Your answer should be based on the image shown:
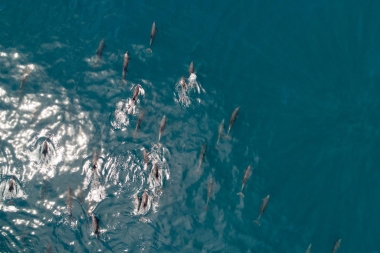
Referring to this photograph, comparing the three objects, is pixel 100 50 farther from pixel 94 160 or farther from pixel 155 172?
pixel 155 172

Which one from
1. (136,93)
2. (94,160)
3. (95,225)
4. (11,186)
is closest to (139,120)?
(136,93)

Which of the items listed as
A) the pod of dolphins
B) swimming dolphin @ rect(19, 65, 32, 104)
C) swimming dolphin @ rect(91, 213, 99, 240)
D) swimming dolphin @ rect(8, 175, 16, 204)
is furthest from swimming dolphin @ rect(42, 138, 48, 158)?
swimming dolphin @ rect(91, 213, 99, 240)

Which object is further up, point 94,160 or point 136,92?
point 136,92

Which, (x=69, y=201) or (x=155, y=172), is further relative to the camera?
(x=155, y=172)

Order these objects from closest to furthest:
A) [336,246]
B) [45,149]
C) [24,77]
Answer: [45,149] → [336,246] → [24,77]

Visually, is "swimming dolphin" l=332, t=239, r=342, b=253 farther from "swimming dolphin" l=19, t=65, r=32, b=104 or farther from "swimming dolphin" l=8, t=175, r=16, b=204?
"swimming dolphin" l=19, t=65, r=32, b=104

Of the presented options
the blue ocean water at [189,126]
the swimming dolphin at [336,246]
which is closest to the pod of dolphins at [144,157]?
the swimming dolphin at [336,246]

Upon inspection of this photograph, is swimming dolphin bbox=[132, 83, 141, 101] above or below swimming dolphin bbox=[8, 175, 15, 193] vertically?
above

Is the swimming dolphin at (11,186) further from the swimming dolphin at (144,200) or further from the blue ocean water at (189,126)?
the swimming dolphin at (144,200)

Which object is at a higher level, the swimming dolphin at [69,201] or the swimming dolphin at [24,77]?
the swimming dolphin at [24,77]

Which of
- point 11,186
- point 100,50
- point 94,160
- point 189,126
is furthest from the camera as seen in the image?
point 100,50
